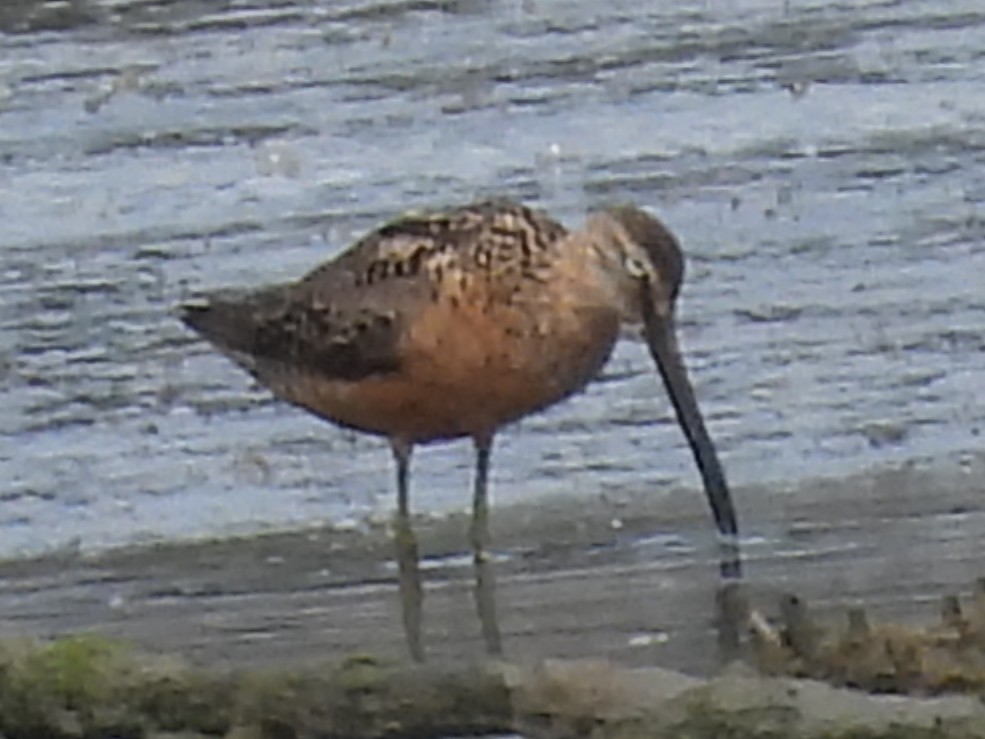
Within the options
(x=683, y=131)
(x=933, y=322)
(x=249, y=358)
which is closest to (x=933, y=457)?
(x=933, y=322)

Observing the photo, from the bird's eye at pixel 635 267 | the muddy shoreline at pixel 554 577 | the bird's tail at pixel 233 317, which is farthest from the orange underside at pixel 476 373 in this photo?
the bird's tail at pixel 233 317

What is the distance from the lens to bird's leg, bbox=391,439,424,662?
6.26 meters

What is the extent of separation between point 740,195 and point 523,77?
1.63 meters

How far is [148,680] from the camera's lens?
14.3ft

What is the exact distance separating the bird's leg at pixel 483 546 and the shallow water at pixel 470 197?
308mm

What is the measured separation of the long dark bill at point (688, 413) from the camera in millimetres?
6789

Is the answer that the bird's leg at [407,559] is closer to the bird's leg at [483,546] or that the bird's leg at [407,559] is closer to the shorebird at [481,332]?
the shorebird at [481,332]

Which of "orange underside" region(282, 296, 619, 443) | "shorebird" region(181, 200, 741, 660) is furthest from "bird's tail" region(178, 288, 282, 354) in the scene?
"orange underside" region(282, 296, 619, 443)

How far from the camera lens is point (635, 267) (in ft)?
22.6

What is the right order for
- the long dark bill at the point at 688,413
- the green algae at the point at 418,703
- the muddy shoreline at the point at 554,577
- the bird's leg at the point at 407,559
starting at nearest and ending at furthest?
the green algae at the point at 418,703 → the muddy shoreline at the point at 554,577 → the bird's leg at the point at 407,559 → the long dark bill at the point at 688,413

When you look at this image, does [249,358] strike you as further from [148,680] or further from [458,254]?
[148,680]

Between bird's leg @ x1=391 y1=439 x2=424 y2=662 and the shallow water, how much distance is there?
0.61 ft

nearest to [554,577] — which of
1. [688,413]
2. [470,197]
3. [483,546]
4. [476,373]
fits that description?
[483,546]

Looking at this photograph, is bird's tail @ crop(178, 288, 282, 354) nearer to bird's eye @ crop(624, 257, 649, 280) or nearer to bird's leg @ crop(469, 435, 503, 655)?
bird's leg @ crop(469, 435, 503, 655)
